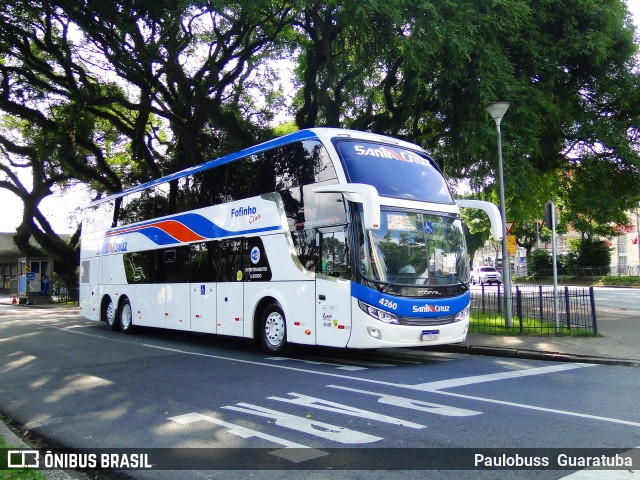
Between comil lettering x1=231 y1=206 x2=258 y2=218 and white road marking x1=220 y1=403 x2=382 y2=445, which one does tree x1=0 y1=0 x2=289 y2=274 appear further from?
white road marking x1=220 y1=403 x2=382 y2=445

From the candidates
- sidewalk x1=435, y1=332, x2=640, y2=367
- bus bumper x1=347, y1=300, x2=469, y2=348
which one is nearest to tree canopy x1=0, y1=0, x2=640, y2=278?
sidewalk x1=435, y1=332, x2=640, y2=367

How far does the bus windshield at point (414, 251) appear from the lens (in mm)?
10086

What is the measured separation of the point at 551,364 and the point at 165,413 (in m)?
7.43

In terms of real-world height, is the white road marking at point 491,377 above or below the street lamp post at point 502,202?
below

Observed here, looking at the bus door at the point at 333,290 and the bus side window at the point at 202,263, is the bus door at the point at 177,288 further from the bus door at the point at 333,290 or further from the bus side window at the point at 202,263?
the bus door at the point at 333,290

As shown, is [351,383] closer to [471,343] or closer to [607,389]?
[607,389]

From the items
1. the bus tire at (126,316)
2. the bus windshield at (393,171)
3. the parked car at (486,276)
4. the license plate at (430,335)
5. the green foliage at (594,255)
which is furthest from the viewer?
the parked car at (486,276)

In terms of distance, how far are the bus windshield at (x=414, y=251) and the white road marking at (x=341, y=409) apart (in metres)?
2.95

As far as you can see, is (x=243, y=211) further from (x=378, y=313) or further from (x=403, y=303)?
(x=403, y=303)

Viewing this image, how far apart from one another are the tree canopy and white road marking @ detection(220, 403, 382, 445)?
10.5m

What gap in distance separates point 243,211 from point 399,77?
11.9 meters

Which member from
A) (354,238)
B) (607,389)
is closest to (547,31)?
(354,238)

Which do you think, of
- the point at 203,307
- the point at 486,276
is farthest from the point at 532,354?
the point at 486,276

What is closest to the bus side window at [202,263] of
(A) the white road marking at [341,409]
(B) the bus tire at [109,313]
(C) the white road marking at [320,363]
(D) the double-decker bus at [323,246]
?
(D) the double-decker bus at [323,246]
